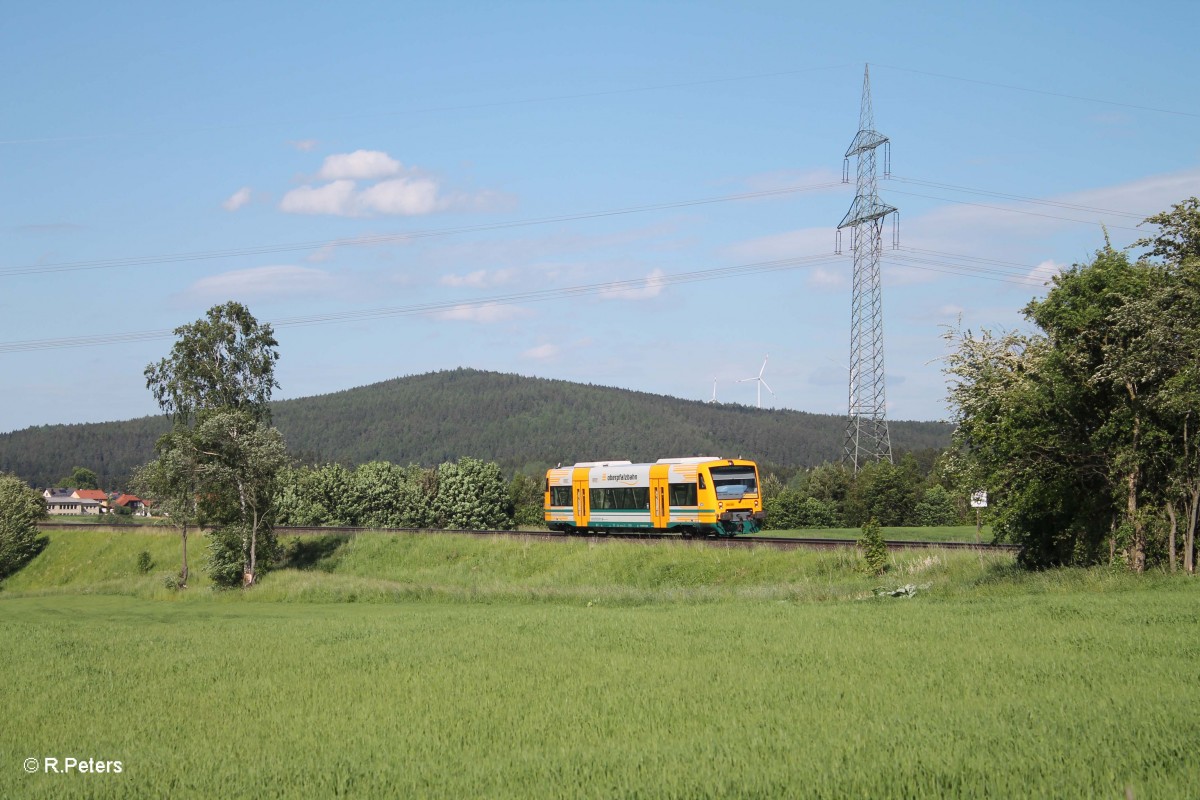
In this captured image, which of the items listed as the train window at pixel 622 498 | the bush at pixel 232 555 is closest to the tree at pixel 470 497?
the bush at pixel 232 555

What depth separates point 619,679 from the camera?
45.3 feet

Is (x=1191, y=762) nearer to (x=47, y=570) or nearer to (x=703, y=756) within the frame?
(x=703, y=756)

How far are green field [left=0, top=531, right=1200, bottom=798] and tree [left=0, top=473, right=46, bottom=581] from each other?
52452 mm

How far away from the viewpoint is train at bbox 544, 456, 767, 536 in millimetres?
43688

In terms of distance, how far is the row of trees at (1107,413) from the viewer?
73.7 ft

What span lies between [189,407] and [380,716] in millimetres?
52981

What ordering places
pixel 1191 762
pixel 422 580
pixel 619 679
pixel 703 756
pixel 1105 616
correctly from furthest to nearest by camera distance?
pixel 422 580 → pixel 1105 616 → pixel 619 679 → pixel 703 756 → pixel 1191 762

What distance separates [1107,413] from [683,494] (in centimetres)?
2175

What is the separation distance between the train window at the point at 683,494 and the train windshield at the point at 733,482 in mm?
1095

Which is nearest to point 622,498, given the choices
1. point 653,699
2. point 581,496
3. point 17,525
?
point 581,496

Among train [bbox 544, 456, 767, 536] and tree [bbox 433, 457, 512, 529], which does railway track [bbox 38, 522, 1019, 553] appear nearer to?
train [bbox 544, 456, 767, 536]

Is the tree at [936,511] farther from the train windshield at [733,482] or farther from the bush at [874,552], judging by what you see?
the bush at [874,552]

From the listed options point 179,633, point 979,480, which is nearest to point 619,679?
point 179,633

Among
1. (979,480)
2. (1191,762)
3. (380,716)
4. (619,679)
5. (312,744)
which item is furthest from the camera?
(979,480)
